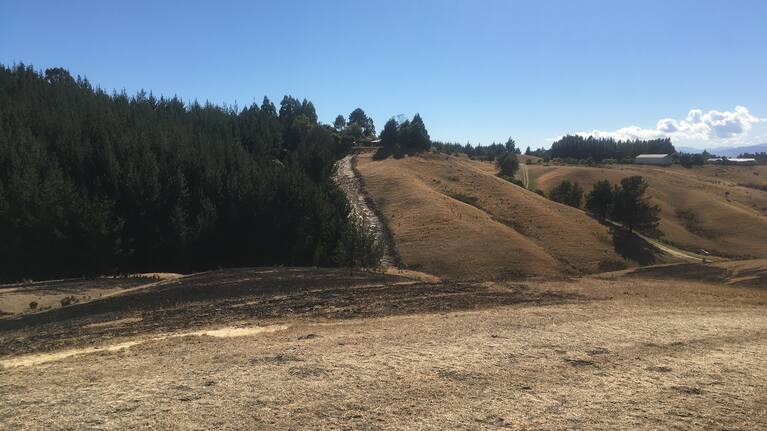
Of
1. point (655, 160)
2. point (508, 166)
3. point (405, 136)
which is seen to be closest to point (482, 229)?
point (508, 166)

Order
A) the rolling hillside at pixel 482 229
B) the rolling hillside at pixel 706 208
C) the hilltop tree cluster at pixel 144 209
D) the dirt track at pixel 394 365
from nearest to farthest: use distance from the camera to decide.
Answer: the dirt track at pixel 394 365 < the hilltop tree cluster at pixel 144 209 < the rolling hillside at pixel 482 229 < the rolling hillside at pixel 706 208

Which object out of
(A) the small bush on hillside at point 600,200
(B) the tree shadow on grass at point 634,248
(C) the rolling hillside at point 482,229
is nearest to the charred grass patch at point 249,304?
(C) the rolling hillside at point 482,229

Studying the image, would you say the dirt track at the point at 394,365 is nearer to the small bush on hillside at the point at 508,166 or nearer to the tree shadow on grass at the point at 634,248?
the tree shadow on grass at the point at 634,248

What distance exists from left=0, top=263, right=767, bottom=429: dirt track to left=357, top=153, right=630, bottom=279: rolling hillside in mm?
26219

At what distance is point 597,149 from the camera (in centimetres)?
17612

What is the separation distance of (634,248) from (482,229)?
55.8 ft

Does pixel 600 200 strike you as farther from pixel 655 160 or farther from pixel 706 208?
pixel 655 160

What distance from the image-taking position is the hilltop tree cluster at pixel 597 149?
567 feet

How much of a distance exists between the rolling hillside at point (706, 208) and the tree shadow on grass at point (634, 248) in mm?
9046

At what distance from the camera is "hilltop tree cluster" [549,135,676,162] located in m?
173

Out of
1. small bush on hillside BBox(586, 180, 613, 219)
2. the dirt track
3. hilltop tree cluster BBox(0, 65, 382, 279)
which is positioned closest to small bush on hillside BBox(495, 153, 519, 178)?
small bush on hillside BBox(586, 180, 613, 219)

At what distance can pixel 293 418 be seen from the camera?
6.71 m

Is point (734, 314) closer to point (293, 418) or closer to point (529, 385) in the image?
point (529, 385)

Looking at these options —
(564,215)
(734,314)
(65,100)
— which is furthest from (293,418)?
(65,100)
